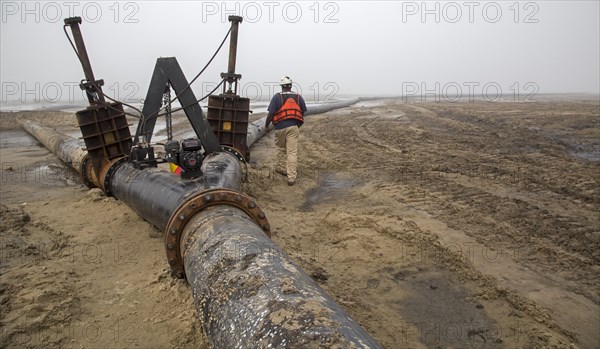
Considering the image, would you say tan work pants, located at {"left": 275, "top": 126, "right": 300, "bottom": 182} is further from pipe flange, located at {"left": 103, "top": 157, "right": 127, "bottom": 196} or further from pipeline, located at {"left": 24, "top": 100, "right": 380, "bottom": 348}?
pipeline, located at {"left": 24, "top": 100, "right": 380, "bottom": 348}

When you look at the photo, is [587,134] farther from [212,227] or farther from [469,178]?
[212,227]

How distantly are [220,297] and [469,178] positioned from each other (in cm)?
540

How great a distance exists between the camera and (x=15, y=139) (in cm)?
1336

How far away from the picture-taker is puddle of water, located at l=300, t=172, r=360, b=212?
5.64 meters

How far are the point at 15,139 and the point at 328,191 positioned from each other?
12.9 metres

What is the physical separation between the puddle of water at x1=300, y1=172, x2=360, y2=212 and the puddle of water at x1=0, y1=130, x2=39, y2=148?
10387 mm

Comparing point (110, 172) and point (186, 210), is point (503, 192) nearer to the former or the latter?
point (186, 210)

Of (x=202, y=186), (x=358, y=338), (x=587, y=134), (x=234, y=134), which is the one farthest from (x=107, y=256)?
(x=587, y=134)

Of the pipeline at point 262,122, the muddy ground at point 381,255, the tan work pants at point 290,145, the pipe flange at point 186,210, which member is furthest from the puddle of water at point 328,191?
the pipe flange at point 186,210

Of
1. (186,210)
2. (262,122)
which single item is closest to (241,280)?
(186,210)

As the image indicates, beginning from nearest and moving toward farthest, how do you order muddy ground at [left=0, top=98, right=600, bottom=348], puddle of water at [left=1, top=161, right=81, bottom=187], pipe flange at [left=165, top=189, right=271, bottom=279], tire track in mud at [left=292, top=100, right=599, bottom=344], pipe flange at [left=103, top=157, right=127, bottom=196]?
pipe flange at [left=165, top=189, right=271, bottom=279]
muddy ground at [left=0, top=98, right=600, bottom=348]
tire track in mud at [left=292, top=100, right=599, bottom=344]
pipe flange at [left=103, top=157, right=127, bottom=196]
puddle of water at [left=1, top=161, right=81, bottom=187]

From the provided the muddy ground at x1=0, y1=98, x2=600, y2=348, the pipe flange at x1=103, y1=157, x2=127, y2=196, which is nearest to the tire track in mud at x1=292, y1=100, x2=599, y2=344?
the muddy ground at x1=0, y1=98, x2=600, y2=348

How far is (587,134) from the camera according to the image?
33.4ft

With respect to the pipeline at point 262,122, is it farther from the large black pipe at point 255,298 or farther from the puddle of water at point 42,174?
the large black pipe at point 255,298
